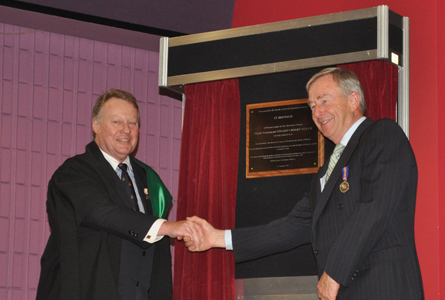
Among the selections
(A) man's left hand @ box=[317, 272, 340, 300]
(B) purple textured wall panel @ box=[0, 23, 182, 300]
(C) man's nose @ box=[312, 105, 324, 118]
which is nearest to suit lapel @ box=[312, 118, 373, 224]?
(C) man's nose @ box=[312, 105, 324, 118]

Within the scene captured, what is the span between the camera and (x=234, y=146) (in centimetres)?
430

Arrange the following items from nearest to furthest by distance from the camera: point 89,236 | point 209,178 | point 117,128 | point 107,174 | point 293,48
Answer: point 89,236, point 107,174, point 117,128, point 293,48, point 209,178

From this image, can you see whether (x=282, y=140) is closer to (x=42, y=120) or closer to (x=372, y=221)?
(x=372, y=221)

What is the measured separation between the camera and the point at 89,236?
12.1 ft

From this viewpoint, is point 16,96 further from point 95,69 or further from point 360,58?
point 360,58

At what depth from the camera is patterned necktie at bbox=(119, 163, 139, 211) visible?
12.7 feet

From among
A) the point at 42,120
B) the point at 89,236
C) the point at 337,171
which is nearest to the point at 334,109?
the point at 337,171

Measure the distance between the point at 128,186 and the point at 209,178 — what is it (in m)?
0.59

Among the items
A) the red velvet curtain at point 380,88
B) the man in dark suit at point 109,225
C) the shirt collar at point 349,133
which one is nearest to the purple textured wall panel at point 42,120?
the man in dark suit at point 109,225

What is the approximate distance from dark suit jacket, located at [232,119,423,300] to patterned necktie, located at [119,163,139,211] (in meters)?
1.08

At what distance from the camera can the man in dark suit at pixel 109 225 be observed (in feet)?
11.8

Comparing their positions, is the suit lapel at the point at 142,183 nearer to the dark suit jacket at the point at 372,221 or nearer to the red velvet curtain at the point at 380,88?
the dark suit jacket at the point at 372,221

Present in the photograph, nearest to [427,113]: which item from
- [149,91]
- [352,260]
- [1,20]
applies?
[352,260]

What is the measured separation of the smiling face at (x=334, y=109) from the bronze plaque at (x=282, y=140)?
18.8 inches
